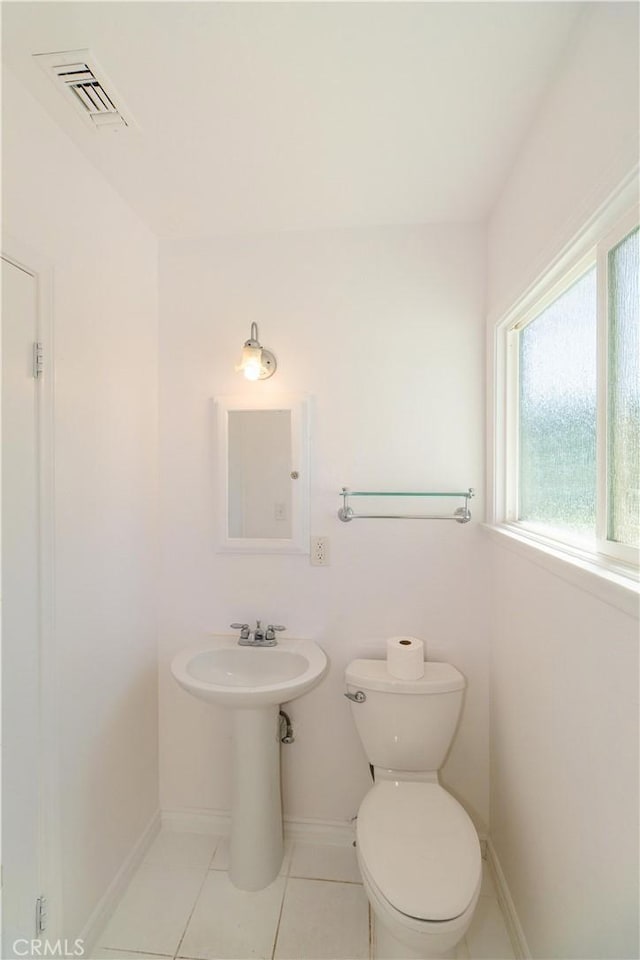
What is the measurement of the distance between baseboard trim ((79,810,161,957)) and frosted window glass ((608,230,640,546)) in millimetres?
1916

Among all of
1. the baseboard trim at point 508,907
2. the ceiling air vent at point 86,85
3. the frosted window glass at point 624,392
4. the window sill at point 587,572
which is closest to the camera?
the window sill at point 587,572

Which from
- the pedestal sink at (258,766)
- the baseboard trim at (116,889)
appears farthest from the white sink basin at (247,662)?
the baseboard trim at (116,889)

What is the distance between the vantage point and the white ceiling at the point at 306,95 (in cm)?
90

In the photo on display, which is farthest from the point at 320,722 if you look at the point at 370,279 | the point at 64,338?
the point at 370,279

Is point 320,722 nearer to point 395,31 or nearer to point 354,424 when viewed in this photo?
point 354,424

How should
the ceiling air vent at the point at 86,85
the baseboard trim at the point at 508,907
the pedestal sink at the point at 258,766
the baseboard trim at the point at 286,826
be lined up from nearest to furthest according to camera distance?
the ceiling air vent at the point at 86,85 → the baseboard trim at the point at 508,907 → the pedestal sink at the point at 258,766 → the baseboard trim at the point at 286,826

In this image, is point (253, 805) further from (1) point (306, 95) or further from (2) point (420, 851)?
(1) point (306, 95)

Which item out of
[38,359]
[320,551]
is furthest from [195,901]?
[38,359]

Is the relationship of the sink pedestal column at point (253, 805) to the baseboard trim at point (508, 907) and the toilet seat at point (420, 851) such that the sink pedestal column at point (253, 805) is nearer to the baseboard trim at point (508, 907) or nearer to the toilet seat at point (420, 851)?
the toilet seat at point (420, 851)

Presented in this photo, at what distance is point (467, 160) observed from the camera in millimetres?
1305

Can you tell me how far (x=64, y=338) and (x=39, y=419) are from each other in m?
0.27

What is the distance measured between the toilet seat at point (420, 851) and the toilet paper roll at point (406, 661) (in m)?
0.36

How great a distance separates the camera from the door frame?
3.65 feet

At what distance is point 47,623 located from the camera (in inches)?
44.4
